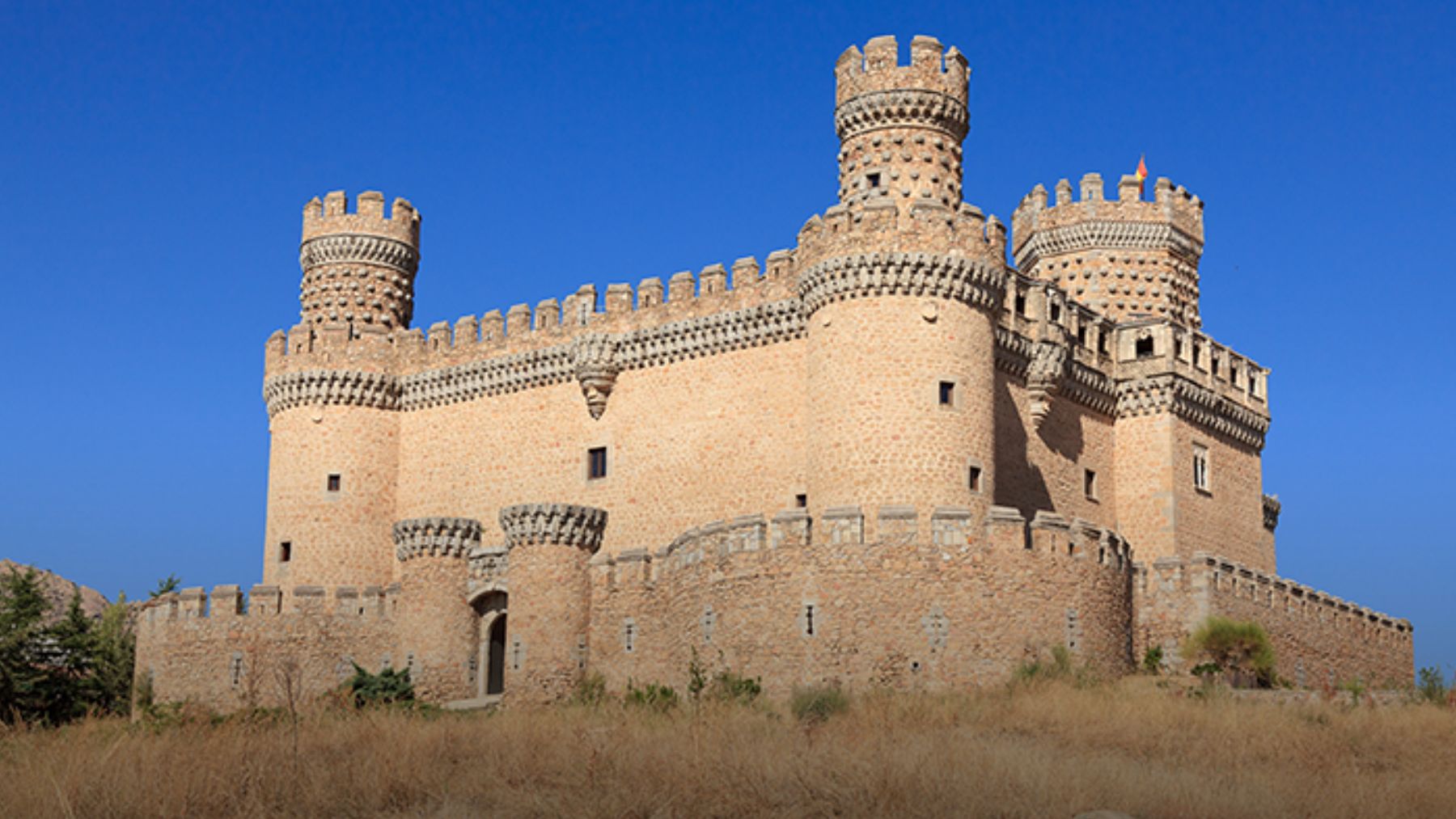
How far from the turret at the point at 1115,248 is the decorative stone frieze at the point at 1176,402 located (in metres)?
2.28

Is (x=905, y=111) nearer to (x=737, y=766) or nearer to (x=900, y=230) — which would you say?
(x=900, y=230)

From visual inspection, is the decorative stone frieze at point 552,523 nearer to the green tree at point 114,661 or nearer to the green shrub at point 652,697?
the green shrub at point 652,697

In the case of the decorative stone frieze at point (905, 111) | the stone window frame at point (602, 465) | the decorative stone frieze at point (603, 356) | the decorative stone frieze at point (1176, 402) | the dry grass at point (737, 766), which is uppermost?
the decorative stone frieze at point (905, 111)

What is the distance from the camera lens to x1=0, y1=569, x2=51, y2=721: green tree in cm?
3112

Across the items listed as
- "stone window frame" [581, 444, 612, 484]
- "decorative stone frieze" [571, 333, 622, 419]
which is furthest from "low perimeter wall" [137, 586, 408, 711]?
"decorative stone frieze" [571, 333, 622, 419]

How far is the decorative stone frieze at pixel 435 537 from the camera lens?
28625 mm

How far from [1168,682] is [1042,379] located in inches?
298

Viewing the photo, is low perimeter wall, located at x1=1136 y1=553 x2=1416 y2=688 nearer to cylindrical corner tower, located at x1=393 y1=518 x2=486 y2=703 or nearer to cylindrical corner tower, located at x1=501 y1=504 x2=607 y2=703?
cylindrical corner tower, located at x1=501 y1=504 x2=607 y2=703

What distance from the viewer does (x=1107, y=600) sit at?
2473 centimetres

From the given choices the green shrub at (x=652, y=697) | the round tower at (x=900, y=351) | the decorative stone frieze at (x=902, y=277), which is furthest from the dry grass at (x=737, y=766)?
the decorative stone frieze at (x=902, y=277)

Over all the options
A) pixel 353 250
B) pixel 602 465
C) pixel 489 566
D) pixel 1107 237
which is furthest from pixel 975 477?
pixel 353 250

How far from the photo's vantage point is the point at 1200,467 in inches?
1315

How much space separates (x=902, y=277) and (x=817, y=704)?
8.09 m

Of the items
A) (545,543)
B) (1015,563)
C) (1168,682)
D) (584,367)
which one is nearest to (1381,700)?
(1168,682)
